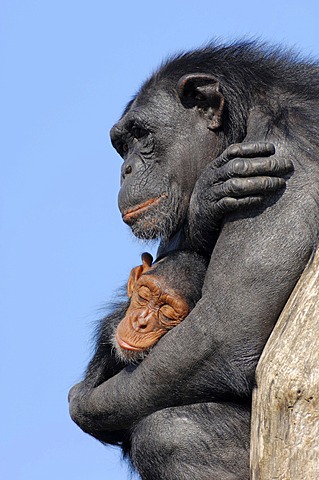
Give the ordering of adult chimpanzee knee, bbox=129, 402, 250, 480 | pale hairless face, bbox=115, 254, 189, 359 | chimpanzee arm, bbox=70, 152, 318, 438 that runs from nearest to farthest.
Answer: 1. chimpanzee arm, bbox=70, 152, 318, 438
2. adult chimpanzee knee, bbox=129, 402, 250, 480
3. pale hairless face, bbox=115, 254, 189, 359

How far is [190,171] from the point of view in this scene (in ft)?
17.1

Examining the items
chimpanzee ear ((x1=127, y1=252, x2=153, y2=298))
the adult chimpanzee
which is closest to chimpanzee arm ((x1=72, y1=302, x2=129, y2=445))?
the adult chimpanzee

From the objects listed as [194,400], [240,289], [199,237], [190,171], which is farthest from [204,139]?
[194,400]

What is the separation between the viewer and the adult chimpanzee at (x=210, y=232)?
4539 millimetres

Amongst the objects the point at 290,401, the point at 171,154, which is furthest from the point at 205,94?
the point at 290,401

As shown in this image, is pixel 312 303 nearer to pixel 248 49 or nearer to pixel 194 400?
pixel 194 400

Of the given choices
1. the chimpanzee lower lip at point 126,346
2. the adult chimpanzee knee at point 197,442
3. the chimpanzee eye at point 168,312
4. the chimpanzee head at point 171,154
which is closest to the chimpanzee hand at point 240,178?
the chimpanzee head at point 171,154

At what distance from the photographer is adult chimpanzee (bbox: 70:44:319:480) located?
179 inches

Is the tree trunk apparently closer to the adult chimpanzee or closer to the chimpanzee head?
the adult chimpanzee

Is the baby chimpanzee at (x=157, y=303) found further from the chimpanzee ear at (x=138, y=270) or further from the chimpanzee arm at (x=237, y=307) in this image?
the chimpanzee ear at (x=138, y=270)

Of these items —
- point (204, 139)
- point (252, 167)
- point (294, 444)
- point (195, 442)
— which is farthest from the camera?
point (204, 139)

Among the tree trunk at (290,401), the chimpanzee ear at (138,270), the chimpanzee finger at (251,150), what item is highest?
the chimpanzee finger at (251,150)

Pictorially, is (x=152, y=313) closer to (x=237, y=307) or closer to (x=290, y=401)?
(x=237, y=307)

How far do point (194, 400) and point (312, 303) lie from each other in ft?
3.77
